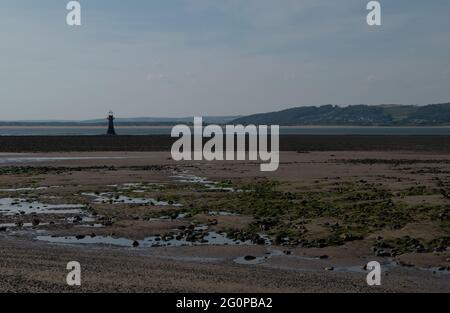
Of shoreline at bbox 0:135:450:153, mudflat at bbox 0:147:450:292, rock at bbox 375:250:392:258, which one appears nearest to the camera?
mudflat at bbox 0:147:450:292

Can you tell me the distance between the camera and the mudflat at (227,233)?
49.1 ft

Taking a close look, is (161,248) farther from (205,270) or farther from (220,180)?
(220,180)

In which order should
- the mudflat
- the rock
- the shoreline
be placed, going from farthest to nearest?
the shoreline
the rock
the mudflat

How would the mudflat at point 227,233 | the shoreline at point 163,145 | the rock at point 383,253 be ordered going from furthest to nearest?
the shoreline at point 163,145 → the rock at point 383,253 → the mudflat at point 227,233

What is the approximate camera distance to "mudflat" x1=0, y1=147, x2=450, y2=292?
49.1 ft

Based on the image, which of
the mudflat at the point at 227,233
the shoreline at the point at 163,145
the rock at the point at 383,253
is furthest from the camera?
the shoreline at the point at 163,145

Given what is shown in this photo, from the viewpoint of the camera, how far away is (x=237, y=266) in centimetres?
1675

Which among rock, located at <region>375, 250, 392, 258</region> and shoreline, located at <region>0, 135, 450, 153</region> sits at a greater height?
shoreline, located at <region>0, 135, 450, 153</region>

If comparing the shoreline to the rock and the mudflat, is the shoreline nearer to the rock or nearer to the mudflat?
the mudflat

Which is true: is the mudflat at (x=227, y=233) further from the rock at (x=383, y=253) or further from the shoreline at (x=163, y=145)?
the shoreline at (x=163, y=145)

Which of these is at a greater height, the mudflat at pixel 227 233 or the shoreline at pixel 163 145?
the shoreline at pixel 163 145


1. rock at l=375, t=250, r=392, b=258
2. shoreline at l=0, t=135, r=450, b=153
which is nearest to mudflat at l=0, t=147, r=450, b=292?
rock at l=375, t=250, r=392, b=258

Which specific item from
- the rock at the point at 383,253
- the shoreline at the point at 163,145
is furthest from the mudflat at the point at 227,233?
the shoreline at the point at 163,145
